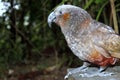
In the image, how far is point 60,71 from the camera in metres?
4.94

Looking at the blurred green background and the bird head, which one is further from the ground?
the bird head

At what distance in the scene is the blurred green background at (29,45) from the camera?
4.92m

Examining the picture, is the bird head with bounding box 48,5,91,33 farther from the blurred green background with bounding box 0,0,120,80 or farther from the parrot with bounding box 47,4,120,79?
the blurred green background with bounding box 0,0,120,80

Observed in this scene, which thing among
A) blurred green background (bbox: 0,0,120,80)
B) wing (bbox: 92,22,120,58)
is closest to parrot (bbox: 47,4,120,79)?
wing (bbox: 92,22,120,58)

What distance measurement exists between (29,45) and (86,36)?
3.30 meters

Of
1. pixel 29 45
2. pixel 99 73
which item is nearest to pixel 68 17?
pixel 99 73

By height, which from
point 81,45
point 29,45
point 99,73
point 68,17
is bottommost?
point 29,45

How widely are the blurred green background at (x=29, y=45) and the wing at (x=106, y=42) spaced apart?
8.10ft

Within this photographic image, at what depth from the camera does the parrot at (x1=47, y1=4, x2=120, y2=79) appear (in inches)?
84.6

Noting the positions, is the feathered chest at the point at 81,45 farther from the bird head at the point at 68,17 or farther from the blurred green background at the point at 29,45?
the blurred green background at the point at 29,45

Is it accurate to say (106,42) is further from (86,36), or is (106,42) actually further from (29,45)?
(29,45)

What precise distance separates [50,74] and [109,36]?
2874 millimetres

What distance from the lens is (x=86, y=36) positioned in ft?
7.09

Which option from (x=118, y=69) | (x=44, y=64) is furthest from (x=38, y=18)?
(x=118, y=69)
